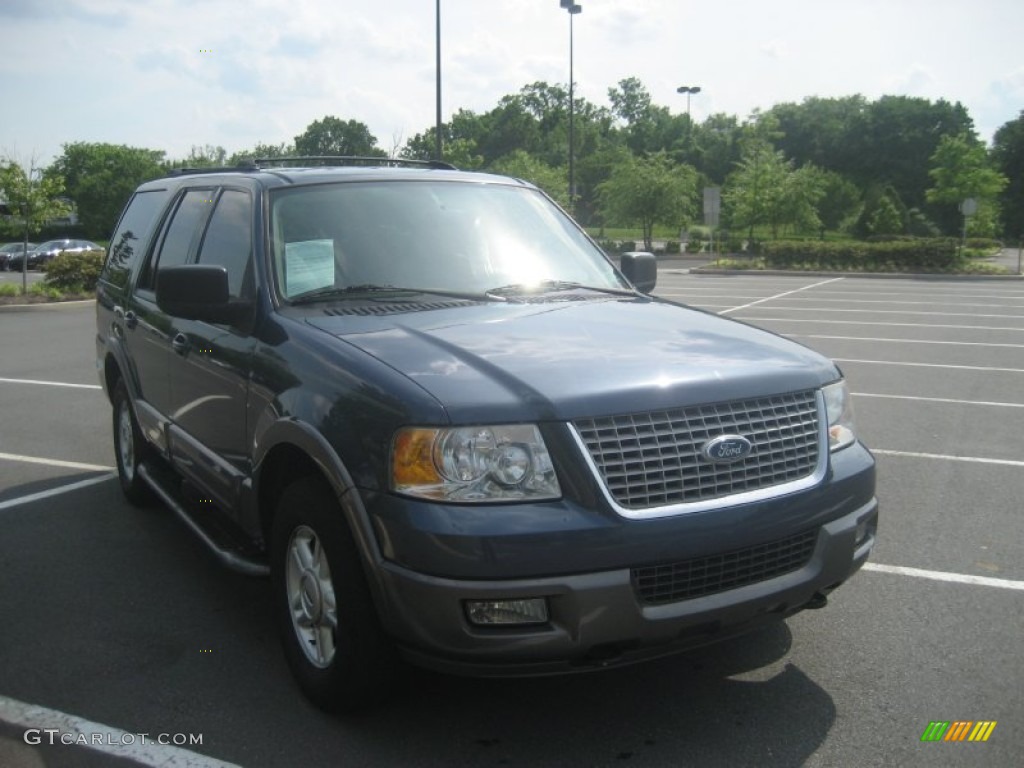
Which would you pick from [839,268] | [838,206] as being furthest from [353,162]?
[838,206]

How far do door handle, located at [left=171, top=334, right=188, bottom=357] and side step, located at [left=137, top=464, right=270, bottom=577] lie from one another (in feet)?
2.49

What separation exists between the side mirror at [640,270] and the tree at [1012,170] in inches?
3082

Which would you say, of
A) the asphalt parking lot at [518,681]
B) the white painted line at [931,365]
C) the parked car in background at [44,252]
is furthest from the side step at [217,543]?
the parked car in background at [44,252]

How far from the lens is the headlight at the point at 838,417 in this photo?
11.7 feet

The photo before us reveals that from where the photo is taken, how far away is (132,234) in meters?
6.25

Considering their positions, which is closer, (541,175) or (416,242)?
(416,242)

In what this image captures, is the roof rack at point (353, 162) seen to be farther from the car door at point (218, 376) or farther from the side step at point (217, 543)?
the side step at point (217, 543)

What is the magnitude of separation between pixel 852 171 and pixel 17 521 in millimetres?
103751

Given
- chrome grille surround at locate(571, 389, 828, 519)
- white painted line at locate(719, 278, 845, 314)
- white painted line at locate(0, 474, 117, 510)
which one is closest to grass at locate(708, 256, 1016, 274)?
white painted line at locate(719, 278, 845, 314)

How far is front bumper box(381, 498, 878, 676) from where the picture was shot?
2.83 metres

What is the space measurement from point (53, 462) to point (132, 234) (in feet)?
6.74

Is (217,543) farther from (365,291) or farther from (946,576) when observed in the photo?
(946,576)

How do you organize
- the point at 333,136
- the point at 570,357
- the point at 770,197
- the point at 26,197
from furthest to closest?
1. the point at 333,136
2. the point at 770,197
3. the point at 26,197
4. the point at 570,357

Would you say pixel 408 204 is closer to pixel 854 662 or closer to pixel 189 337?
pixel 189 337
